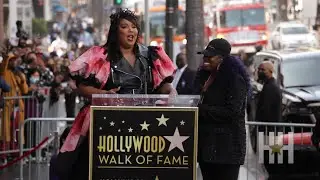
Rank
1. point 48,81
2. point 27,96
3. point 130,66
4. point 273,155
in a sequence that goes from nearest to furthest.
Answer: point 130,66 → point 273,155 → point 27,96 → point 48,81

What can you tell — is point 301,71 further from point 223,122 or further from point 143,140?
point 143,140

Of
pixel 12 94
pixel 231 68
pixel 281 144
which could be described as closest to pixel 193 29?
pixel 12 94

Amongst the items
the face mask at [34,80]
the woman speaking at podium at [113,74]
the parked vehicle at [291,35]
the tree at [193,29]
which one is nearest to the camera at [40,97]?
the face mask at [34,80]

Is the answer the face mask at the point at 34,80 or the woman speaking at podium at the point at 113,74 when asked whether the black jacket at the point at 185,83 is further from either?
the woman speaking at podium at the point at 113,74

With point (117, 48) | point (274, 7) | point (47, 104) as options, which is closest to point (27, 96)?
point (47, 104)

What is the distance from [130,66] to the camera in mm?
7184

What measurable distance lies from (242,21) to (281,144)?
37.1 meters

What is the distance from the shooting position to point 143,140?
6723mm

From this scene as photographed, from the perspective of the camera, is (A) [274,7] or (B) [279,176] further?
(A) [274,7]

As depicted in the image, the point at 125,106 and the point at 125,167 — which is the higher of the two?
the point at 125,106

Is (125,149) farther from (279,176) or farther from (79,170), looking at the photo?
(279,176)

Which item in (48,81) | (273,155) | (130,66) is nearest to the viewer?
(130,66)

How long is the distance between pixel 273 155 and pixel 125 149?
216 inches

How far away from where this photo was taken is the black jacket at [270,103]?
47.0 ft
